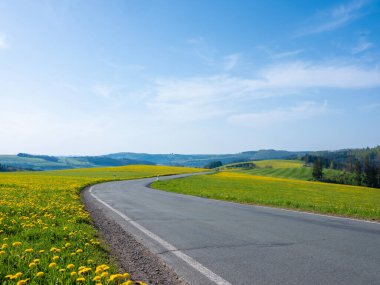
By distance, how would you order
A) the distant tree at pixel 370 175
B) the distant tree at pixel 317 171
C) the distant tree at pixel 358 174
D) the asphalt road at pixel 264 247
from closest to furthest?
the asphalt road at pixel 264 247 < the distant tree at pixel 370 175 < the distant tree at pixel 358 174 < the distant tree at pixel 317 171

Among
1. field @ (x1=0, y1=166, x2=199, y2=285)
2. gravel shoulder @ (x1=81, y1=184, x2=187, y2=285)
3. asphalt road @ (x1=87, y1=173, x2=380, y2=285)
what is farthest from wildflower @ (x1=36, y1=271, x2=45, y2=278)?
asphalt road @ (x1=87, y1=173, x2=380, y2=285)

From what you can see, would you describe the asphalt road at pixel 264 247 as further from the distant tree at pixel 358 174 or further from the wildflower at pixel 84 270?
the distant tree at pixel 358 174

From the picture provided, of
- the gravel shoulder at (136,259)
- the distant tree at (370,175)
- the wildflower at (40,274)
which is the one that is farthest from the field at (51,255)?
the distant tree at (370,175)

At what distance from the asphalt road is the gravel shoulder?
185mm

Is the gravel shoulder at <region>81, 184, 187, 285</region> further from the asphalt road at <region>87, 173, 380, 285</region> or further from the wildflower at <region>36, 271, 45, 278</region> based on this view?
the wildflower at <region>36, 271, 45, 278</region>

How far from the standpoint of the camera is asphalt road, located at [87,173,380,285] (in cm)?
463

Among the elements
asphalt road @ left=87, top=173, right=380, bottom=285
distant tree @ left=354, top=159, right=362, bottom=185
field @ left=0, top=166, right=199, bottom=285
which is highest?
field @ left=0, top=166, right=199, bottom=285

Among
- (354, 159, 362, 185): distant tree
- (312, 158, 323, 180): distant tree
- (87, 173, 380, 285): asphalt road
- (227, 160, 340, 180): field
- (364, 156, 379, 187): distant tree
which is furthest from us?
(312, 158, 323, 180): distant tree

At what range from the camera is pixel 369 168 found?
87188 mm

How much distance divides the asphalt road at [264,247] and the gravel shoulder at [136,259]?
19cm

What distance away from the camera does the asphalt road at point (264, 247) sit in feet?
15.2

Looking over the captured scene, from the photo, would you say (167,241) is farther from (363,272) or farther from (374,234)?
(374,234)

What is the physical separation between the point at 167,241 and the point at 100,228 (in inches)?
102

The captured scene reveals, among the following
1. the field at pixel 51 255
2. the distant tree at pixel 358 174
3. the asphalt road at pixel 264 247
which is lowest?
the distant tree at pixel 358 174
